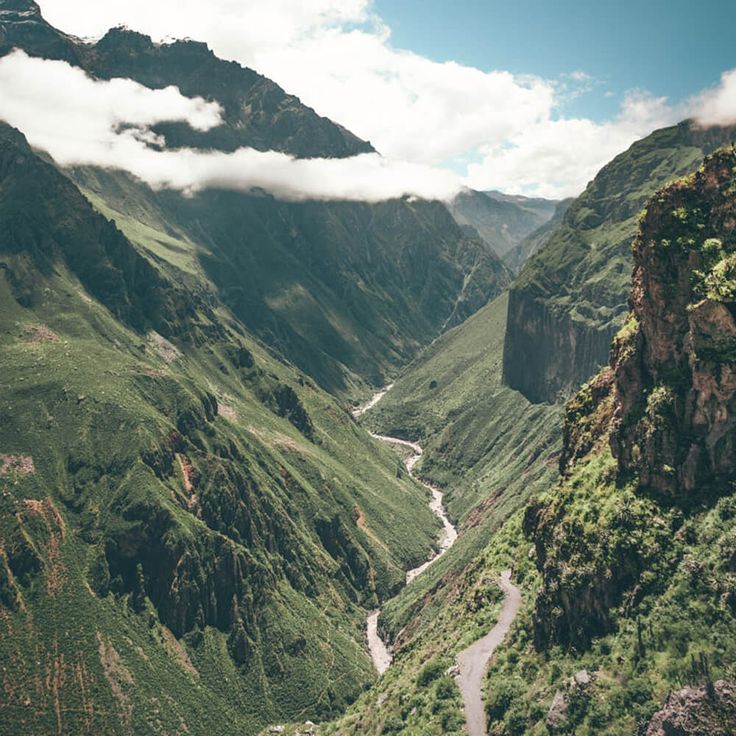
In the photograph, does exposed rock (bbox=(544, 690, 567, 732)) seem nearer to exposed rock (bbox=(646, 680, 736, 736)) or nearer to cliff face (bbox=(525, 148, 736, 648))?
cliff face (bbox=(525, 148, 736, 648))

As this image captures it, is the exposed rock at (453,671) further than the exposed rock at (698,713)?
Yes

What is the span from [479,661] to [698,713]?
44.8 m

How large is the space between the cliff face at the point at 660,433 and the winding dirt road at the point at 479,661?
42.9 ft

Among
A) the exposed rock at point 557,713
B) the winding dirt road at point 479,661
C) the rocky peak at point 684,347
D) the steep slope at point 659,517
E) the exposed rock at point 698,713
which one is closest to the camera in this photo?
the exposed rock at point 698,713

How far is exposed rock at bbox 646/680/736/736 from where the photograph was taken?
7450 centimetres

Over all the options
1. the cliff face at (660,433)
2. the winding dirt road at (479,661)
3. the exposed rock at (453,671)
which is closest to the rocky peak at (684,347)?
the cliff face at (660,433)

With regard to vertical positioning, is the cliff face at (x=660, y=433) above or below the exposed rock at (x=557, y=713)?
above

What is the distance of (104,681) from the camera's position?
19625cm

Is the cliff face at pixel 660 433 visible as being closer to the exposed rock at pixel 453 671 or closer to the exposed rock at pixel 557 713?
the exposed rock at pixel 557 713

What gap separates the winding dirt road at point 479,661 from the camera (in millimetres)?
103375

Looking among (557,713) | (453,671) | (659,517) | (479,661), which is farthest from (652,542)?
(453,671)

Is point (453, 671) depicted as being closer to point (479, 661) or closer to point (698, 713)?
point (479, 661)

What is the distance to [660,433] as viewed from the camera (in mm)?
99875

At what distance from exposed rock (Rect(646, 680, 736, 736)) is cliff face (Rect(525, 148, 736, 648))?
1471 centimetres
